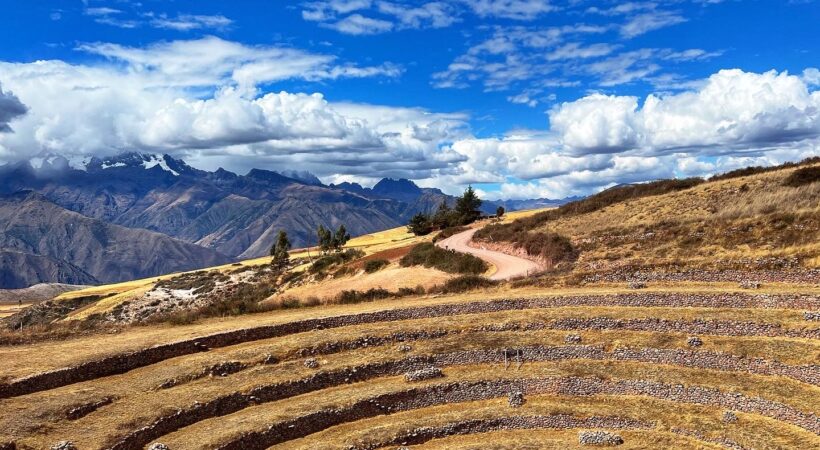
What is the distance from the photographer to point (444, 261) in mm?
66812

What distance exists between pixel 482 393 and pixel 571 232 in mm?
42896

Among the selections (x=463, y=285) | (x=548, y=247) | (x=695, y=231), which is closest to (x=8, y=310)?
(x=463, y=285)

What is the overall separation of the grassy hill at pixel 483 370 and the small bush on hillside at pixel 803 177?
14392 millimetres

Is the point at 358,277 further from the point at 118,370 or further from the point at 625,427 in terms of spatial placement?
the point at 625,427

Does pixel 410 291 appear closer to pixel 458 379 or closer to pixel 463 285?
pixel 463 285

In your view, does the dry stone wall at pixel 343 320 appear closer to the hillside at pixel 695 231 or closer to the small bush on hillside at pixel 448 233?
the hillside at pixel 695 231

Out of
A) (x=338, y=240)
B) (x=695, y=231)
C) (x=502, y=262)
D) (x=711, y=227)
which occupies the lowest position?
(x=502, y=262)

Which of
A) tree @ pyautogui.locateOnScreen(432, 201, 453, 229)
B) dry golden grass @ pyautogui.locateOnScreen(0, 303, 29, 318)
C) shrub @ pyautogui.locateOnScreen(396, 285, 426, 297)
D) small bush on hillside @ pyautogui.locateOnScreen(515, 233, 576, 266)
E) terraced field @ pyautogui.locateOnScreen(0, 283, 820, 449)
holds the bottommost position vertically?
dry golden grass @ pyautogui.locateOnScreen(0, 303, 29, 318)

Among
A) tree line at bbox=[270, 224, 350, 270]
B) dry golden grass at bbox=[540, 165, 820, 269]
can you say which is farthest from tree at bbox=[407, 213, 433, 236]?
dry golden grass at bbox=[540, 165, 820, 269]

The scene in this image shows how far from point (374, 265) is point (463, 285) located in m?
23.8

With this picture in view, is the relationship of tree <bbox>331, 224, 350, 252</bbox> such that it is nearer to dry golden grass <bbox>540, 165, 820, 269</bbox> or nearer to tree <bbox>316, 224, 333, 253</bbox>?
tree <bbox>316, 224, 333, 253</bbox>

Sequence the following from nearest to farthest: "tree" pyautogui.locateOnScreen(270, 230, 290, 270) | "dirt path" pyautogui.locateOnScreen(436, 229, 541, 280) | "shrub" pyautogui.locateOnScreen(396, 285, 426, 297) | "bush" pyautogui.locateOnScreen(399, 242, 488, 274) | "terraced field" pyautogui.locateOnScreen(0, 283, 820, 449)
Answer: "terraced field" pyautogui.locateOnScreen(0, 283, 820, 449) < "shrub" pyautogui.locateOnScreen(396, 285, 426, 297) < "dirt path" pyautogui.locateOnScreen(436, 229, 541, 280) < "bush" pyautogui.locateOnScreen(399, 242, 488, 274) < "tree" pyautogui.locateOnScreen(270, 230, 290, 270)

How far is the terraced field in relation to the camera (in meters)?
26.2

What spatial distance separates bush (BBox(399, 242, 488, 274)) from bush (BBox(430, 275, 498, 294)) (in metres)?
7.72
